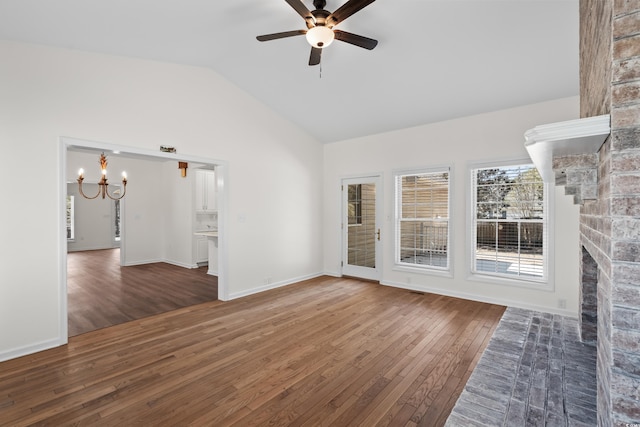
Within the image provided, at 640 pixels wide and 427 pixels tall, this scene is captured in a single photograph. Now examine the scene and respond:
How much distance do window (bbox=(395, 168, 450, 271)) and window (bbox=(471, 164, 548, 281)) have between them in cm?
48

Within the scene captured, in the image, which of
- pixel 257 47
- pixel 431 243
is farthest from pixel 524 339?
pixel 257 47

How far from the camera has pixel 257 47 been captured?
12.1 feet

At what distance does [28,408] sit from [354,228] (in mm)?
5024

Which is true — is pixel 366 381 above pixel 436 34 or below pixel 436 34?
below

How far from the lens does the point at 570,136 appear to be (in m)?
1.34

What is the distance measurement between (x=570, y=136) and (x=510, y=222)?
3.45m

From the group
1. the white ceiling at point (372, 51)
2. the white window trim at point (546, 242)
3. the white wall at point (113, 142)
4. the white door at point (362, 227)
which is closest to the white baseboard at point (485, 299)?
the white window trim at point (546, 242)

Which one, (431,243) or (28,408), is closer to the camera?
(28,408)

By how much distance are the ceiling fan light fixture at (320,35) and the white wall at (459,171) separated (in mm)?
2995

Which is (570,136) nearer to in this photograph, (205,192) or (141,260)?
(205,192)

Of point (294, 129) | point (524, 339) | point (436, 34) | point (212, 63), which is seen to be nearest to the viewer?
point (524, 339)

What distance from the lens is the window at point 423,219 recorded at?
4988 mm

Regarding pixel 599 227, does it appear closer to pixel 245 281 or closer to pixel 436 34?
pixel 436 34

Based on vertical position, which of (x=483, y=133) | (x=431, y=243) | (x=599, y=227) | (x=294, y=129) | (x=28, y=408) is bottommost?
(x=28, y=408)
